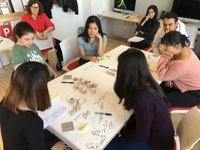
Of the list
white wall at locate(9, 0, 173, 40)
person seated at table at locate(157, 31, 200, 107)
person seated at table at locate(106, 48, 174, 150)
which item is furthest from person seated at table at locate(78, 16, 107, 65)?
white wall at locate(9, 0, 173, 40)

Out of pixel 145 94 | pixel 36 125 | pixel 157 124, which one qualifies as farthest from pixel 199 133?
pixel 36 125

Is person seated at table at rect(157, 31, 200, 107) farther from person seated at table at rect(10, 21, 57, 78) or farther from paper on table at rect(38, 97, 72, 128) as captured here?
person seated at table at rect(10, 21, 57, 78)

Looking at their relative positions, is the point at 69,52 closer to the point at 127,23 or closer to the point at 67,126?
the point at 67,126

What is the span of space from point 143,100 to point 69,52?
1.50 meters

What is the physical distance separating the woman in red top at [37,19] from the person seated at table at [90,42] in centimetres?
82

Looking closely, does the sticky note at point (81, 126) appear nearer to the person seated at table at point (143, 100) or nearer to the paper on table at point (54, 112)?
the paper on table at point (54, 112)

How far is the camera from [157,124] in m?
1.22

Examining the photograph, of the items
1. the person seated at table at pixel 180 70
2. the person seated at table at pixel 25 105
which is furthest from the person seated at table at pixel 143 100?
the person seated at table at pixel 180 70

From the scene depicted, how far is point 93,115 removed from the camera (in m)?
1.30

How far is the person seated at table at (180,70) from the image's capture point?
179 cm

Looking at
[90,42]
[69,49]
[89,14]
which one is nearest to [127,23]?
[89,14]

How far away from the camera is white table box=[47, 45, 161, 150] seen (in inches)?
44.6

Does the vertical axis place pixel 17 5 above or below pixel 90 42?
above

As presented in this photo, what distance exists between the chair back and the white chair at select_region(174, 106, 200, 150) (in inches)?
60.4
